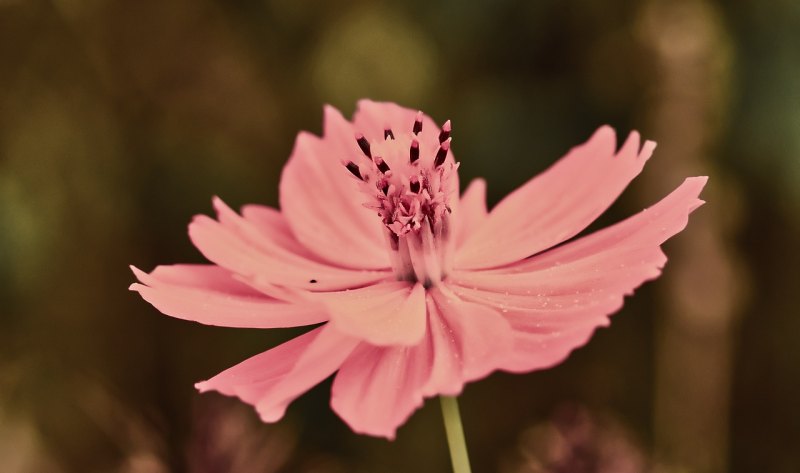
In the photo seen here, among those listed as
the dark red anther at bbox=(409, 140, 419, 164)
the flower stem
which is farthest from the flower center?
the flower stem

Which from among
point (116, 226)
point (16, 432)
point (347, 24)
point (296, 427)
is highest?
point (347, 24)

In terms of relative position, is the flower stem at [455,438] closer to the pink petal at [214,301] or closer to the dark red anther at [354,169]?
the pink petal at [214,301]

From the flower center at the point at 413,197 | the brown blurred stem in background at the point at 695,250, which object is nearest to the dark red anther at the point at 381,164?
the flower center at the point at 413,197

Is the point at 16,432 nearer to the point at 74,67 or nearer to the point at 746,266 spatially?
the point at 74,67

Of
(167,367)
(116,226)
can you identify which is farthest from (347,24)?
(167,367)

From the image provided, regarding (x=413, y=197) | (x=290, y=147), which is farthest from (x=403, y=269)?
(x=290, y=147)

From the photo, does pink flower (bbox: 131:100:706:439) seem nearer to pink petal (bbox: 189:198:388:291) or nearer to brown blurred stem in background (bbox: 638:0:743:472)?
pink petal (bbox: 189:198:388:291)
